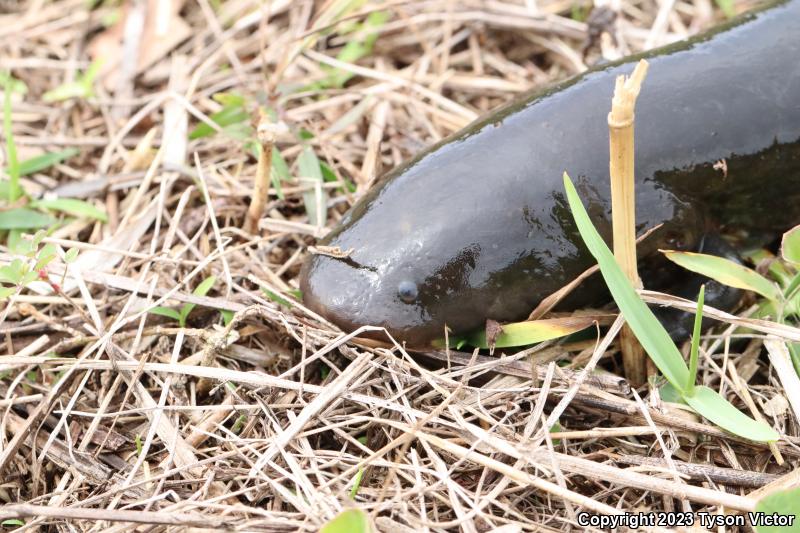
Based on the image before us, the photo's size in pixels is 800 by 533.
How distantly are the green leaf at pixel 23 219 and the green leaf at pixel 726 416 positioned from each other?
2792 millimetres

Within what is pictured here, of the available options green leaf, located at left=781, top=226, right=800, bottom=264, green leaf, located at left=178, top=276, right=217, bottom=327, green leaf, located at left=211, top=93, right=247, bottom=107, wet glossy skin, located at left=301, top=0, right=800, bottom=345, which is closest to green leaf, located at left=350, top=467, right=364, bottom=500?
wet glossy skin, located at left=301, top=0, right=800, bottom=345

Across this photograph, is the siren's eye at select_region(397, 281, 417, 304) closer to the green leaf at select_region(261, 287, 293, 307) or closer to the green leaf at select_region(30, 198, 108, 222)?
the green leaf at select_region(261, 287, 293, 307)

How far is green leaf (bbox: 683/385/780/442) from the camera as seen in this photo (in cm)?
251

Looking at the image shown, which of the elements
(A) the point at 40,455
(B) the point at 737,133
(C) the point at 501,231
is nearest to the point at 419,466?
(C) the point at 501,231

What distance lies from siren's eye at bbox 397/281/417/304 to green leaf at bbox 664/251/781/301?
36.4 inches

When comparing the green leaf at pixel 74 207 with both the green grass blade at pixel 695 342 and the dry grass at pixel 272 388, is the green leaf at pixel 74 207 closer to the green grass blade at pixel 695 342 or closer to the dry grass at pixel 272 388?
the dry grass at pixel 272 388

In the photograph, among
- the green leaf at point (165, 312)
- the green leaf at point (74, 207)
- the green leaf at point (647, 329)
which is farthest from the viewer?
the green leaf at point (74, 207)

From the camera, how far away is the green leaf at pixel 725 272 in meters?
2.90

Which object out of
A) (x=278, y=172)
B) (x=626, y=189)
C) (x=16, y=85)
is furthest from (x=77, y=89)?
(x=626, y=189)

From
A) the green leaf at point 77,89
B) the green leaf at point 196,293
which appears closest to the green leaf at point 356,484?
the green leaf at point 196,293

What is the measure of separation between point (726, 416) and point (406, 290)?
113 centimetres

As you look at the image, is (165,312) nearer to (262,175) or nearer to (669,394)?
(262,175)

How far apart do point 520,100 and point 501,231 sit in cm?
64

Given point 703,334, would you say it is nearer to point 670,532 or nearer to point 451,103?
point 670,532
